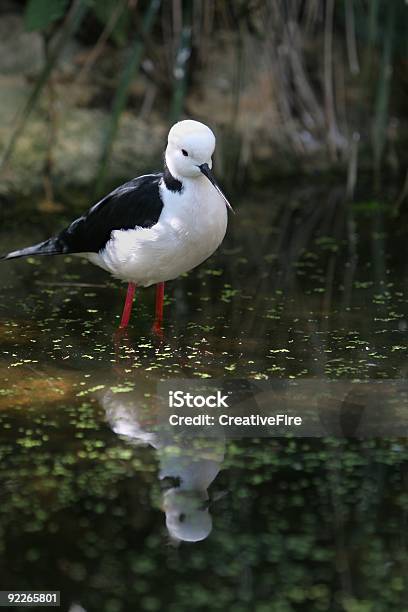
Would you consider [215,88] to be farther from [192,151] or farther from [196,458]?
[196,458]

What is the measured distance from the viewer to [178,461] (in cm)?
366

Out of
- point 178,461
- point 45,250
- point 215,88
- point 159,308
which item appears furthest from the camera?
point 215,88

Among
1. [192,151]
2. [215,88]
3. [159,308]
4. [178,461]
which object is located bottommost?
[178,461]

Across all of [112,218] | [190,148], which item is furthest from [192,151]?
[112,218]

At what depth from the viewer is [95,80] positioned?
7793 mm

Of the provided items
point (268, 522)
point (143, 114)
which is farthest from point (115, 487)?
point (143, 114)

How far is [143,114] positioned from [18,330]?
314 centimetres

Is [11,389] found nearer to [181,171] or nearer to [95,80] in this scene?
[181,171]

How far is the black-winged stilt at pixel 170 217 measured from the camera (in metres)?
4.58

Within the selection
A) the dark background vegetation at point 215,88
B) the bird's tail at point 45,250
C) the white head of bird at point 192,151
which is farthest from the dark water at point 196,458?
the dark background vegetation at point 215,88

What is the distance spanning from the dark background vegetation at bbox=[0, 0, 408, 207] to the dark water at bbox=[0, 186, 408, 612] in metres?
1.66

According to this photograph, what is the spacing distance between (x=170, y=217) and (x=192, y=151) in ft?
0.95

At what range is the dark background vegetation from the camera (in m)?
7.24

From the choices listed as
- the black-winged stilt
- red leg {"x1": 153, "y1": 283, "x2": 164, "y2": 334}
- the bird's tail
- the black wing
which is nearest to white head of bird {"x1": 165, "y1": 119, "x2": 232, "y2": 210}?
the black-winged stilt
